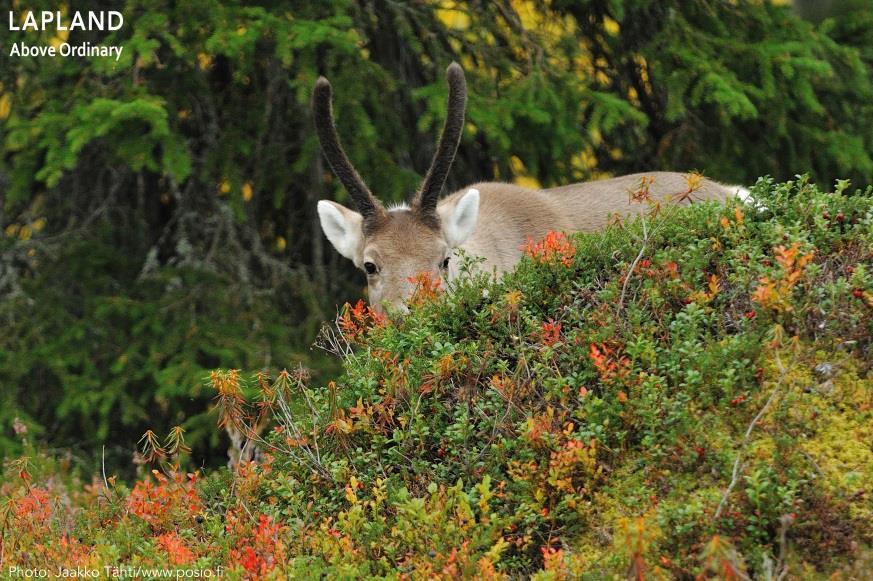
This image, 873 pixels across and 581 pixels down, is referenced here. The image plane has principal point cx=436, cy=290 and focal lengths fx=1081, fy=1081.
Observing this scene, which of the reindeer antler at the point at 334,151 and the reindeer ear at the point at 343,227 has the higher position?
the reindeer antler at the point at 334,151

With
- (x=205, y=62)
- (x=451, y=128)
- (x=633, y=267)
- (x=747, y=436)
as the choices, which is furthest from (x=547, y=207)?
(x=747, y=436)

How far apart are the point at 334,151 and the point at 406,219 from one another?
667mm

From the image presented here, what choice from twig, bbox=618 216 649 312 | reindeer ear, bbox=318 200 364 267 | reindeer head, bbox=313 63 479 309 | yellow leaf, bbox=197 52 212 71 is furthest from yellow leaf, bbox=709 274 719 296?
yellow leaf, bbox=197 52 212 71

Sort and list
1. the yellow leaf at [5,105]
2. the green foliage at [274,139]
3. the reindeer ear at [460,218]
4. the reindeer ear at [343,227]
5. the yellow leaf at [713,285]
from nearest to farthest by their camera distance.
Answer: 1. the yellow leaf at [713,285]
2. the reindeer ear at [460,218]
3. the reindeer ear at [343,227]
4. the green foliage at [274,139]
5. the yellow leaf at [5,105]

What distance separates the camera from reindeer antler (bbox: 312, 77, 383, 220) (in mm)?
7129

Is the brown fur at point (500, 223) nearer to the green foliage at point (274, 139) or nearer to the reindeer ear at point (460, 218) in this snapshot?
the reindeer ear at point (460, 218)

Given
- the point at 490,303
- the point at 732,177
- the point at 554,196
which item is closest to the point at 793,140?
the point at 732,177

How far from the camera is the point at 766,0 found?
1041 centimetres

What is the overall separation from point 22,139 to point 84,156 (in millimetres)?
2323

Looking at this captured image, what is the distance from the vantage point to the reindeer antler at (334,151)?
713 centimetres

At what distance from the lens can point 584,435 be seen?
431 centimetres

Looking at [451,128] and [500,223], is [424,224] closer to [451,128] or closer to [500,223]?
[451,128]

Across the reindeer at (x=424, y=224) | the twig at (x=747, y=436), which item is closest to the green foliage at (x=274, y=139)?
the reindeer at (x=424, y=224)

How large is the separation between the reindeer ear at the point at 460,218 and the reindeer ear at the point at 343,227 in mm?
595
